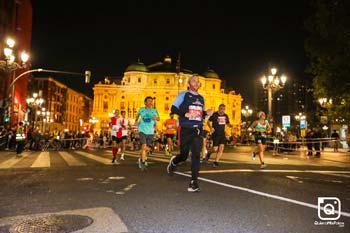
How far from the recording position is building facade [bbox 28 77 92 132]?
101875mm

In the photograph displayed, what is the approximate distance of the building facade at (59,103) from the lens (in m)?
102

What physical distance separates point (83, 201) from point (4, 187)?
2160 millimetres

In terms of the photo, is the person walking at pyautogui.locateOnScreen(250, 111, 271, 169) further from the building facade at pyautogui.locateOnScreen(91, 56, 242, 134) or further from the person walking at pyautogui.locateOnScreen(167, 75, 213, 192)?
the building facade at pyautogui.locateOnScreen(91, 56, 242, 134)

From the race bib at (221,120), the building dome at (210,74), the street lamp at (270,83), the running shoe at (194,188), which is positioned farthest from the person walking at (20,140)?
the building dome at (210,74)

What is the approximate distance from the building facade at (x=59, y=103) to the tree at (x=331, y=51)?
247ft

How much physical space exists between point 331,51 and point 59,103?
101m

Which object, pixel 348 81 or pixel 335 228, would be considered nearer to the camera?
pixel 335 228

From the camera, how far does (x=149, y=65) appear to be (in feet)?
413

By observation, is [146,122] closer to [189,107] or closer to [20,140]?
[189,107]

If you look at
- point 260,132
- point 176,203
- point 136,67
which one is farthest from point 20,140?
point 136,67

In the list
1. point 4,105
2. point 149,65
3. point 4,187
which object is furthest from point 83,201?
point 149,65

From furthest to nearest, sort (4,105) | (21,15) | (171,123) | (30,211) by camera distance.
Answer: (21,15)
(4,105)
(171,123)
(30,211)

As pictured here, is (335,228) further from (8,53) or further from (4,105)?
(4,105)

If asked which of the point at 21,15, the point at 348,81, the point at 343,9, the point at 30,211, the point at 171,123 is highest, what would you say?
the point at 21,15
